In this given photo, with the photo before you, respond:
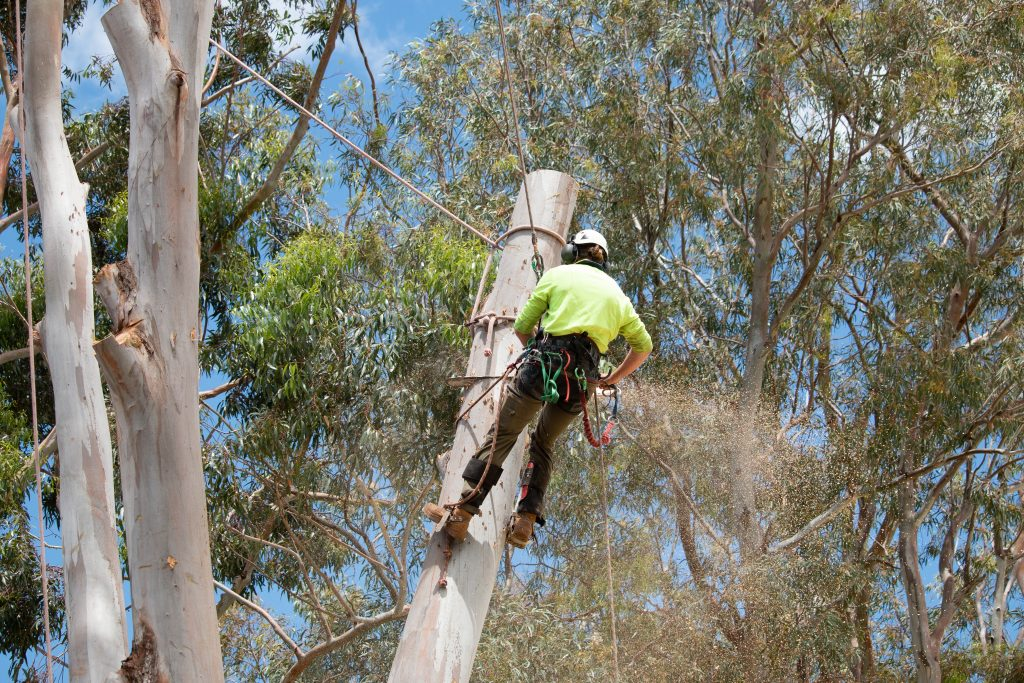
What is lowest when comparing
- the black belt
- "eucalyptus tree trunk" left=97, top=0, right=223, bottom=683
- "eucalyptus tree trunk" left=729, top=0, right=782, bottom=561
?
"eucalyptus tree trunk" left=97, top=0, right=223, bottom=683

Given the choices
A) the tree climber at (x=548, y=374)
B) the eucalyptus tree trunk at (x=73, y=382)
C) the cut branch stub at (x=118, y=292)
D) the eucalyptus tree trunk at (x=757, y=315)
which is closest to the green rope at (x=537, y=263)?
the tree climber at (x=548, y=374)

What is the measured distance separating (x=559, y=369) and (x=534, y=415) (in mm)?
172

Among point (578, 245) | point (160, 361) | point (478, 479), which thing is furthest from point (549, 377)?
point (160, 361)

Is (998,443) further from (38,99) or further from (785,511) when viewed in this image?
(38,99)

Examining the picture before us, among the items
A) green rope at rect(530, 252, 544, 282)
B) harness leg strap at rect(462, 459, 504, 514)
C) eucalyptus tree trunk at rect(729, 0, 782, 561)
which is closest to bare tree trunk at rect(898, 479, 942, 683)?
eucalyptus tree trunk at rect(729, 0, 782, 561)

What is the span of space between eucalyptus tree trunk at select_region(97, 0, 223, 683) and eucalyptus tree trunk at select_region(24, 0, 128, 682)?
51.2 inches

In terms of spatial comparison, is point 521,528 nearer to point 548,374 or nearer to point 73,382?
point 548,374

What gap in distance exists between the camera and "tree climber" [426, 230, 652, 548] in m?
3.74

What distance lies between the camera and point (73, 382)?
4676 mm

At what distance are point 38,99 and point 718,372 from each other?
7484mm

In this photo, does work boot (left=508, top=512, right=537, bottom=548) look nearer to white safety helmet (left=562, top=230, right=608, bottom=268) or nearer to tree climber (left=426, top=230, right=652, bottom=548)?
tree climber (left=426, top=230, right=652, bottom=548)

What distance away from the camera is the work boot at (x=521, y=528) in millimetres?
3898

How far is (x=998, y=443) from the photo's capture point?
10852mm

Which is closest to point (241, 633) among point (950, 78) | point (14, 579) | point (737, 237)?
point (14, 579)
